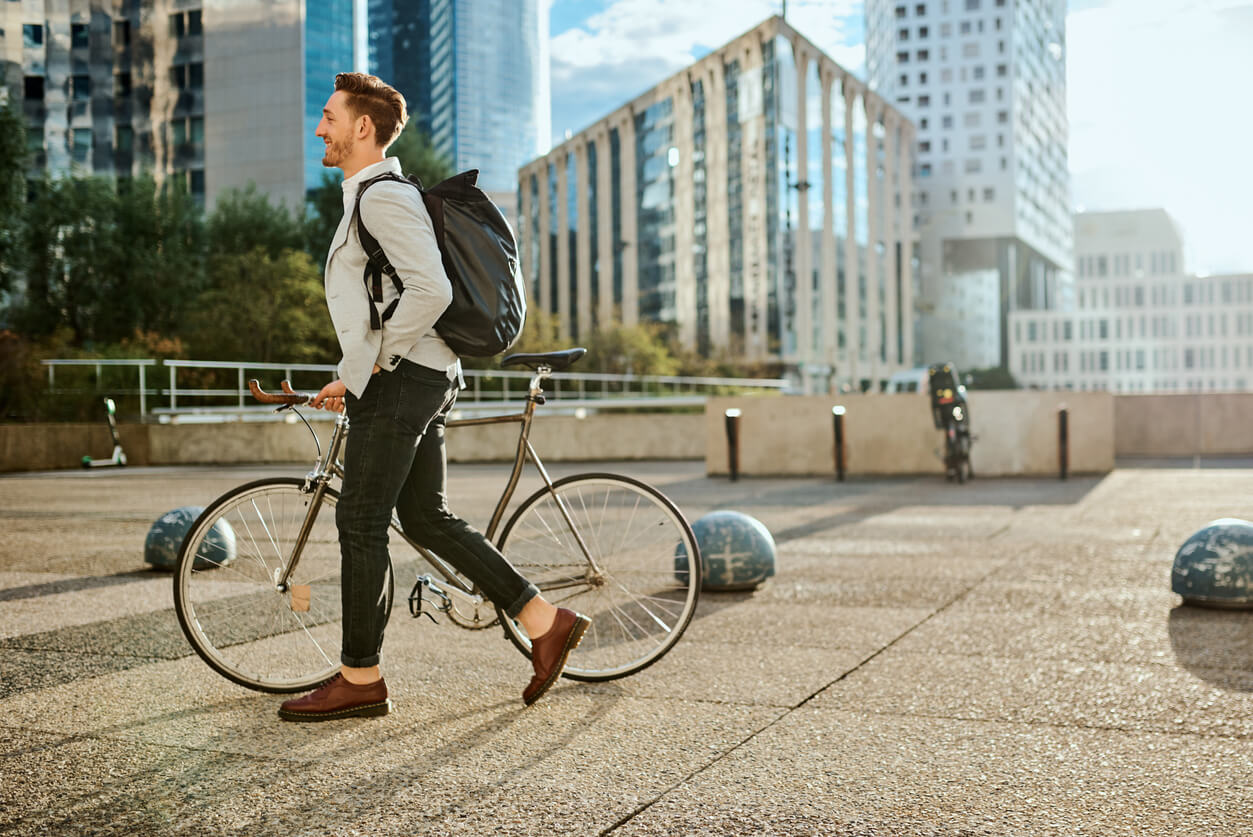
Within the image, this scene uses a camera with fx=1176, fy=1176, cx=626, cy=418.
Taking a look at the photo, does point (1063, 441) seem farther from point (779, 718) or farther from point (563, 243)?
point (563, 243)

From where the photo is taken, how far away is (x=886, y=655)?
15.1 feet

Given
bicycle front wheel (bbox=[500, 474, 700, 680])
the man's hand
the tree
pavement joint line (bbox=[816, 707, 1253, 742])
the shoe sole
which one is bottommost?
pavement joint line (bbox=[816, 707, 1253, 742])

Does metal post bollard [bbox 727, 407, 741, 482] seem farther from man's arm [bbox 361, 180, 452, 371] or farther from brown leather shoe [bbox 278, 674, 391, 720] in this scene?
man's arm [bbox 361, 180, 452, 371]

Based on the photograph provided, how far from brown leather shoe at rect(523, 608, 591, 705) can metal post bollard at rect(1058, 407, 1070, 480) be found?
1254 cm

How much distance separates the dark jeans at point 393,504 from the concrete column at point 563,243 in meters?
90.0

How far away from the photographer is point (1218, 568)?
5.50 metres

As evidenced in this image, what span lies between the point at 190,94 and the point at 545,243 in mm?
38955

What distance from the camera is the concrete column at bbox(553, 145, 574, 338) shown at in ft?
309

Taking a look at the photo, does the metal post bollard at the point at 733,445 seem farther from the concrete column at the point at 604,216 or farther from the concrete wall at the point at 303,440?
the concrete column at the point at 604,216

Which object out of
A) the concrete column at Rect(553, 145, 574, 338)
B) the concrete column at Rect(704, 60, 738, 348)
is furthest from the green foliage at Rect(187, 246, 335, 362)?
the concrete column at Rect(553, 145, 574, 338)

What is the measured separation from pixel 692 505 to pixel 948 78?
11672 cm

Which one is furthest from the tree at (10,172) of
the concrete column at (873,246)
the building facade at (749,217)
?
the concrete column at (873,246)

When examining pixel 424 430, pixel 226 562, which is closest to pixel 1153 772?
pixel 424 430

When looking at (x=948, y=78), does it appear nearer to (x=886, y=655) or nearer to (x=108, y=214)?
(x=108, y=214)
